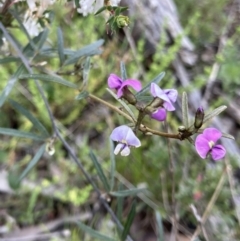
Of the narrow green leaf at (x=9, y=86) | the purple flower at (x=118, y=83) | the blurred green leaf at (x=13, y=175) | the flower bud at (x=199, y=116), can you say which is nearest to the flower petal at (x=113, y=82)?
the purple flower at (x=118, y=83)

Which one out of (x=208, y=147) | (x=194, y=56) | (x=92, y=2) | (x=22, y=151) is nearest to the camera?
(x=208, y=147)

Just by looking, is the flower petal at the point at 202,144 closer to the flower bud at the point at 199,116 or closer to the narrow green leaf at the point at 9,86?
the flower bud at the point at 199,116

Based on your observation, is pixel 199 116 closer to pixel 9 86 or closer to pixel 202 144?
pixel 202 144

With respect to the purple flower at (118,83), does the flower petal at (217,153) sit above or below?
below

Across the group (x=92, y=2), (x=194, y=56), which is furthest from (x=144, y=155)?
(x=92, y=2)

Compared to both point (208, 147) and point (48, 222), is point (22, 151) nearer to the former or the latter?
point (48, 222)

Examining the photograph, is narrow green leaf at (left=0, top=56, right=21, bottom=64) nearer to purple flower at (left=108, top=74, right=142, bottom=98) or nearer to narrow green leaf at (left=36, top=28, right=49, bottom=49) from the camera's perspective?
narrow green leaf at (left=36, top=28, right=49, bottom=49)
